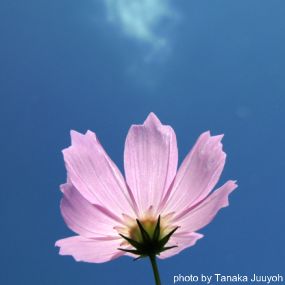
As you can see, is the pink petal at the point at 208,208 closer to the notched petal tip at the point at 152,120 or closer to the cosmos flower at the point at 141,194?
the cosmos flower at the point at 141,194

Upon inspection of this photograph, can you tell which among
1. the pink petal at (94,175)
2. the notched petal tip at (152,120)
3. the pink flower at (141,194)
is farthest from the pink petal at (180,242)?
the notched petal tip at (152,120)

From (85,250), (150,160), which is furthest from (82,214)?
(150,160)

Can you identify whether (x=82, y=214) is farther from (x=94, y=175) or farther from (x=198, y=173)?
(x=198, y=173)

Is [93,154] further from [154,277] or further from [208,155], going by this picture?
[154,277]

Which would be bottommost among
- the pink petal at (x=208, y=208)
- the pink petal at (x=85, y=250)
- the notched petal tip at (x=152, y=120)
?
the pink petal at (x=85, y=250)

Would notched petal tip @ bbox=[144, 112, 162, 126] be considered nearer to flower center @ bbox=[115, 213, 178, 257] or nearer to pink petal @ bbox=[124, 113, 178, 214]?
pink petal @ bbox=[124, 113, 178, 214]

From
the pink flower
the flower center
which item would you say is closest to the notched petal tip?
the pink flower

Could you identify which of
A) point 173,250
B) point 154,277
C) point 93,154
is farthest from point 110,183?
point 154,277
